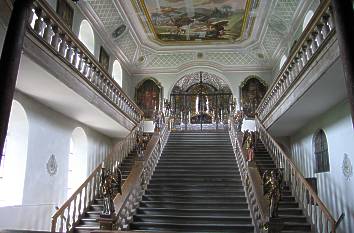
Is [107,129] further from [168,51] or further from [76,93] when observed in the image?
[168,51]

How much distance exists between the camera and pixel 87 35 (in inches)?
559

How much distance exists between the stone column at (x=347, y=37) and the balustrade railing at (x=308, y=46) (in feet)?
10.9

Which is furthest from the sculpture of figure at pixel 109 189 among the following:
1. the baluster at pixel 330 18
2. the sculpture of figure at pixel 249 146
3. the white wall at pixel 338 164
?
the white wall at pixel 338 164

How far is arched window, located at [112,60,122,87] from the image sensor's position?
58.6 ft

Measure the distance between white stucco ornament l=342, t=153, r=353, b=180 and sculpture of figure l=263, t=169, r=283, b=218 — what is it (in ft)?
10.1

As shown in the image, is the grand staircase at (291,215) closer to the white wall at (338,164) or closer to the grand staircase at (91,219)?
the white wall at (338,164)

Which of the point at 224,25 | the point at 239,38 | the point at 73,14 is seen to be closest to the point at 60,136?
the point at 73,14

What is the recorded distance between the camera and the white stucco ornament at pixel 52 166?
10242mm

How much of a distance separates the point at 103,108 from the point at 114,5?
4.87 metres

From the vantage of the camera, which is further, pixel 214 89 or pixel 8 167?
pixel 214 89

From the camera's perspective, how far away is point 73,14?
12.3 m

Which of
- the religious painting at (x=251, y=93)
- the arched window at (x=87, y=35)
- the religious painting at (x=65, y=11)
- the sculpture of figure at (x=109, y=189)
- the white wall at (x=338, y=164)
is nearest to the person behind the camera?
the sculpture of figure at (x=109, y=189)

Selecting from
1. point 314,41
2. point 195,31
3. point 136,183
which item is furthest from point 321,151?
point 195,31

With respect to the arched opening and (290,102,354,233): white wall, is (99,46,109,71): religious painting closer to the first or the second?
the arched opening
